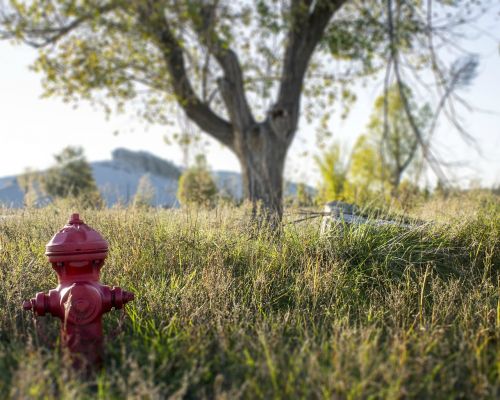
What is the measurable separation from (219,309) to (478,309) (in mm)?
1866

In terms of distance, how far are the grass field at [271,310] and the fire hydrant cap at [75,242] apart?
0.53 meters

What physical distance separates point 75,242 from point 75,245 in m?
0.02

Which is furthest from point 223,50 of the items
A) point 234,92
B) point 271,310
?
point 271,310

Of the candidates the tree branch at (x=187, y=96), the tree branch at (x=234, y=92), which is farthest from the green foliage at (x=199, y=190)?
the tree branch at (x=234, y=92)

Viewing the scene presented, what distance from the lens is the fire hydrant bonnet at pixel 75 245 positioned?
3.53 metres

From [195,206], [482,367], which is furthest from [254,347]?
[195,206]

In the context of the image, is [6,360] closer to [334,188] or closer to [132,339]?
[132,339]

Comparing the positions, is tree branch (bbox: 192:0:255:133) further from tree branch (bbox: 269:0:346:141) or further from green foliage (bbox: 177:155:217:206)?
green foliage (bbox: 177:155:217:206)

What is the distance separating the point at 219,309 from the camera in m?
4.00

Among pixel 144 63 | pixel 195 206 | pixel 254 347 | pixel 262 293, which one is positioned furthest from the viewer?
pixel 144 63

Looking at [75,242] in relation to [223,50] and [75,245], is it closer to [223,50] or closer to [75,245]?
[75,245]

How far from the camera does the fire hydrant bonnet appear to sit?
353 cm

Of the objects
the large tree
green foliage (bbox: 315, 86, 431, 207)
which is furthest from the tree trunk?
green foliage (bbox: 315, 86, 431, 207)

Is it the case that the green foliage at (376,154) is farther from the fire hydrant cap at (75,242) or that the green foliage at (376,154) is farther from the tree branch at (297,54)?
the fire hydrant cap at (75,242)
